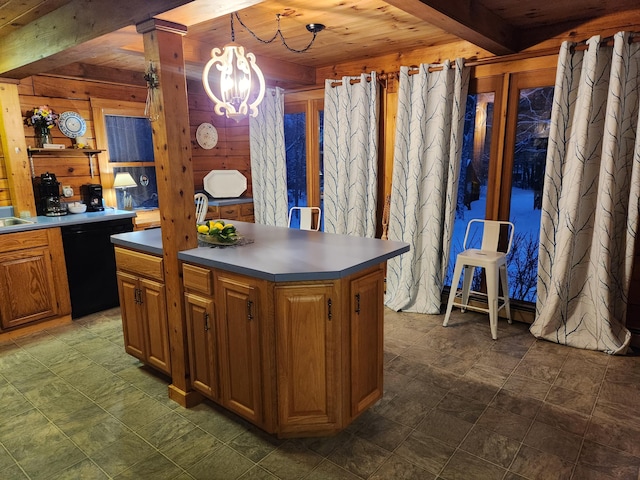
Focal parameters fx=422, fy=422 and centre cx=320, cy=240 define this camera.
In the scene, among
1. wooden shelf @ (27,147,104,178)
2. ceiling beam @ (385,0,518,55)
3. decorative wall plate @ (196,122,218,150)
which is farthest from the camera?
decorative wall plate @ (196,122,218,150)

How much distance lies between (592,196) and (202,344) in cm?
282

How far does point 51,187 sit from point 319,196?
2611 mm

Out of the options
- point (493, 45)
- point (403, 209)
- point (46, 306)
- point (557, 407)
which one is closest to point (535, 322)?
point (557, 407)

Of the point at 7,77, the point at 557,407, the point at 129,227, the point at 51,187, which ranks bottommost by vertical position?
the point at 557,407

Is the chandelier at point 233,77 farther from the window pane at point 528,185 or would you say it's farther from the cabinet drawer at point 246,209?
the cabinet drawer at point 246,209

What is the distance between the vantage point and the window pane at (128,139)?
4.40 m

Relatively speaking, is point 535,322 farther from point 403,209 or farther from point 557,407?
point 403,209

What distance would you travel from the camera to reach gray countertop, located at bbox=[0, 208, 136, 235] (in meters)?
3.26

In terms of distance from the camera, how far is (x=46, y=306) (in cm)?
348

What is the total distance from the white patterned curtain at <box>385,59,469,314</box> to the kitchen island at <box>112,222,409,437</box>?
5.06ft

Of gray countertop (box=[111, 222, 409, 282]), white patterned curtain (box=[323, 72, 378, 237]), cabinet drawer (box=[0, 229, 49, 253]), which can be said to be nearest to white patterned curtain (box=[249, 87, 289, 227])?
white patterned curtain (box=[323, 72, 378, 237])

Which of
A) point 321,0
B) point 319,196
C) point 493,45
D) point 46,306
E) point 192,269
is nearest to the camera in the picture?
point 192,269

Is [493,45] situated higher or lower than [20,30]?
lower

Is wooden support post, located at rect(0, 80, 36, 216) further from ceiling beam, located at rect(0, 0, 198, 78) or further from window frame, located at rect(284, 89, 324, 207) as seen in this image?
window frame, located at rect(284, 89, 324, 207)
